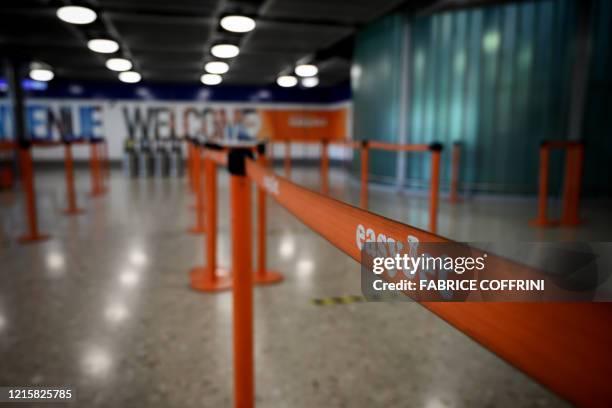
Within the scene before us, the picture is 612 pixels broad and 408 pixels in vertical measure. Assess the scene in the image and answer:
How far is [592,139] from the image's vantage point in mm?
7695

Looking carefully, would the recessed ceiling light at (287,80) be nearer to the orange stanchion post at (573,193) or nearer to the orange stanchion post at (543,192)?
the orange stanchion post at (543,192)

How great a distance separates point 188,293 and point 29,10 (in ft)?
23.0

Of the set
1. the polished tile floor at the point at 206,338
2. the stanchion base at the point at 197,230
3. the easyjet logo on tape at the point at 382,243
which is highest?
the easyjet logo on tape at the point at 382,243

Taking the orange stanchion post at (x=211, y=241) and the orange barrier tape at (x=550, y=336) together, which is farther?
the orange stanchion post at (x=211, y=241)

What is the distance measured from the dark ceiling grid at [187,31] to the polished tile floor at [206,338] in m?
2.09

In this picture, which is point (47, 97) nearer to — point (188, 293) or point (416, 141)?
point (416, 141)

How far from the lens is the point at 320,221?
1028mm

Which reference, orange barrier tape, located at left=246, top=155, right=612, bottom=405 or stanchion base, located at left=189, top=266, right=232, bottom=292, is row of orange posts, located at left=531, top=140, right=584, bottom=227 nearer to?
stanchion base, located at left=189, top=266, right=232, bottom=292

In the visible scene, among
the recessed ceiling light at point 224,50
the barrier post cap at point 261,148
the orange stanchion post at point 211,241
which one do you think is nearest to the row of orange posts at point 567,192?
the barrier post cap at point 261,148

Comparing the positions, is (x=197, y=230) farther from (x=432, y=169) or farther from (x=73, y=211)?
(x=432, y=169)

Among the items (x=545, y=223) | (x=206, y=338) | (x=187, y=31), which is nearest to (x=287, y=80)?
(x=206, y=338)

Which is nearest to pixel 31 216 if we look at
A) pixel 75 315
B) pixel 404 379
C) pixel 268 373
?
pixel 75 315

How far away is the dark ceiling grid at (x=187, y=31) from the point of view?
733cm

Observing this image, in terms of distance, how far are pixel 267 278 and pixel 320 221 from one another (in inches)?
104
